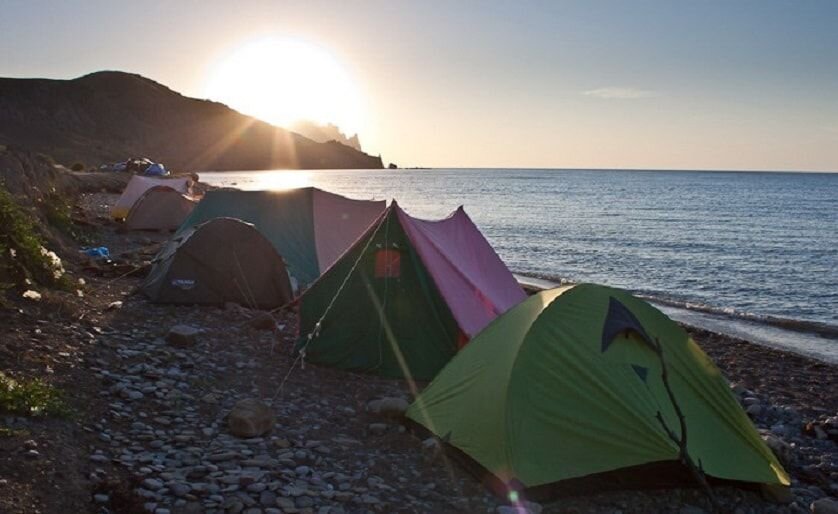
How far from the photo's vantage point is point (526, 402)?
670 centimetres

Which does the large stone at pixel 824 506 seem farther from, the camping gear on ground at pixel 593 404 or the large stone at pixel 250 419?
the large stone at pixel 250 419

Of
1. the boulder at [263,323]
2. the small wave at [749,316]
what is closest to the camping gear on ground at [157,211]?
the small wave at [749,316]

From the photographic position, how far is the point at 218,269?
1280cm

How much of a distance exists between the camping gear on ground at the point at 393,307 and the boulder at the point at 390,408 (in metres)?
1.53

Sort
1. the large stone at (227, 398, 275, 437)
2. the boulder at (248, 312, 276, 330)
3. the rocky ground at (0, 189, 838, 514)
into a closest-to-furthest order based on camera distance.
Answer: the rocky ground at (0, 189, 838, 514) < the large stone at (227, 398, 275, 437) < the boulder at (248, 312, 276, 330)

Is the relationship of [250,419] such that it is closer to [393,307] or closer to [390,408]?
[390,408]

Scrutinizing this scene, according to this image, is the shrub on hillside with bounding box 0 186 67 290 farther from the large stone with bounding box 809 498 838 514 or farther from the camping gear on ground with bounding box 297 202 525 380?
the large stone with bounding box 809 498 838 514

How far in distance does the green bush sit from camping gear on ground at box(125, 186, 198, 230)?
61.8 ft

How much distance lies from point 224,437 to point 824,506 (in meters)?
5.62

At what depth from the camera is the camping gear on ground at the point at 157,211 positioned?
24.4 metres

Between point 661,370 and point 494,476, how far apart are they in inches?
78.5

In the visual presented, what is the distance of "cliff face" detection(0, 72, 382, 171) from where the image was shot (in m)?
115

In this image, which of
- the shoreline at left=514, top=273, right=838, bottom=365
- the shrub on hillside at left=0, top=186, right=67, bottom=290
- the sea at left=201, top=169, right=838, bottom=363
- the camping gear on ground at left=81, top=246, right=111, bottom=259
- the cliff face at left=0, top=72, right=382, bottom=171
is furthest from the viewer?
the cliff face at left=0, top=72, right=382, bottom=171

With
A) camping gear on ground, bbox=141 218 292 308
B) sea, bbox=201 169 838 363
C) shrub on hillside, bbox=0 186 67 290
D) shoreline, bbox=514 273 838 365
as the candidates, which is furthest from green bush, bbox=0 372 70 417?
sea, bbox=201 169 838 363
